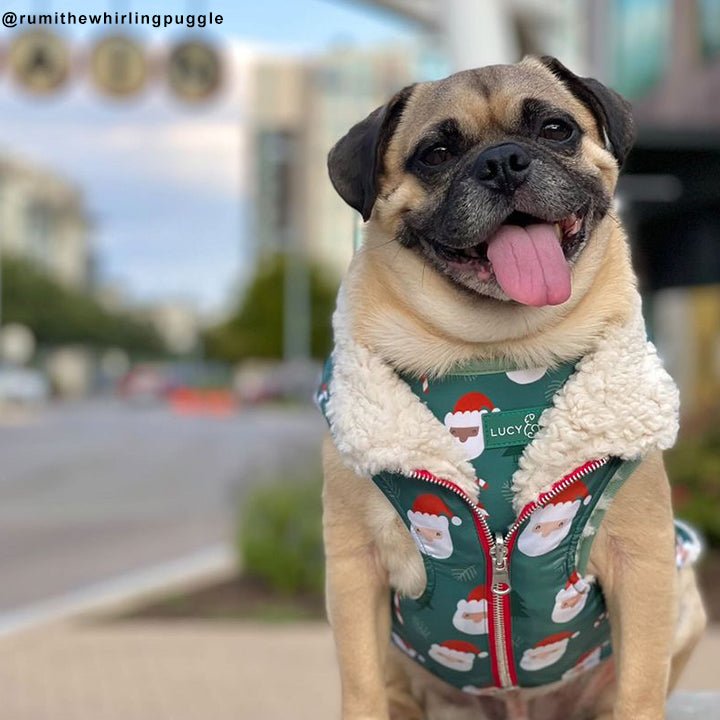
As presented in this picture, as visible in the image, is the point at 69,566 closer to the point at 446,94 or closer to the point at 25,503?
the point at 25,503

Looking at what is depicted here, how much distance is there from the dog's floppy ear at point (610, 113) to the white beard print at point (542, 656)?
1.27m

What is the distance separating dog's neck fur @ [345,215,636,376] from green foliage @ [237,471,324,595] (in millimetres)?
5169

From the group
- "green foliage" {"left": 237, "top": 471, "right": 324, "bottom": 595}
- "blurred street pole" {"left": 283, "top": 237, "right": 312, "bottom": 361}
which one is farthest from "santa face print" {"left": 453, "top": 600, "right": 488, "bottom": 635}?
"blurred street pole" {"left": 283, "top": 237, "right": 312, "bottom": 361}

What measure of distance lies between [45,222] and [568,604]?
85384 mm

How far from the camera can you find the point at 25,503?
50.7 feet

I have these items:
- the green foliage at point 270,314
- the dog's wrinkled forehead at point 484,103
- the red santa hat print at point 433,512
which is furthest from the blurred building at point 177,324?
the red santa hat print at point 433,512

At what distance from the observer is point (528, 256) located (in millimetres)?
2945

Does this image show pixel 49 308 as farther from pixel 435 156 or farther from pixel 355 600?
pixel 355 600

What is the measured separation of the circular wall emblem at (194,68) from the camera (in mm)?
13648

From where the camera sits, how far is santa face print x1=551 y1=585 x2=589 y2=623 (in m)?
3.00

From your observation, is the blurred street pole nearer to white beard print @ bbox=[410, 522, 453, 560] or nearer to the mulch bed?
the mulch bed

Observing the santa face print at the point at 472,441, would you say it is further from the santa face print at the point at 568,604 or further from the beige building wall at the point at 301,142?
the beige building wall at the point at 301,142

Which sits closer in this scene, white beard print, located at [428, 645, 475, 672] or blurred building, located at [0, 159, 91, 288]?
white beard print, located at [428, 645, 475, 672]

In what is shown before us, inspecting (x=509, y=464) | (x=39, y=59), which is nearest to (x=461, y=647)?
(x=509, y=464)
